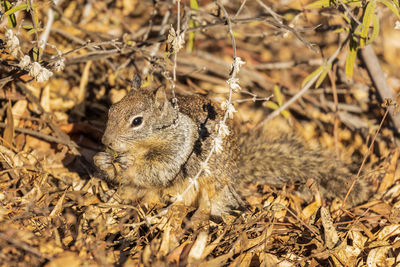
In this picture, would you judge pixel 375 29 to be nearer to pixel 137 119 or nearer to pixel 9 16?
pixel 137 119

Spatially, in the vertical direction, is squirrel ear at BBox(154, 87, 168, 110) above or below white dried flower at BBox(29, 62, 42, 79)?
below

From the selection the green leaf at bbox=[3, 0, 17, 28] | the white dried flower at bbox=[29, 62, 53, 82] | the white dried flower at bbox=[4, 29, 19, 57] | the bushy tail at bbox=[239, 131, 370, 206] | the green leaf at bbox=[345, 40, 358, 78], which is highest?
the green leaf at bbox=[3, 0, 17, 28]

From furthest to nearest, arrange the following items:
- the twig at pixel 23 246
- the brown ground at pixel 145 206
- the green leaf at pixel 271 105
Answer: the green leaf at pixel 271 105
the brown ground at pixel 145 206
the twig at pixel 23 246

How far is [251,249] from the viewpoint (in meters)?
2.56

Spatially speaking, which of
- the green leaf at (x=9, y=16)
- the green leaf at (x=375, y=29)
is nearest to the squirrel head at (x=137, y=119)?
the green leaf at (x=9, y=16)

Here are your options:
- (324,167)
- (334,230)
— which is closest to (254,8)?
(324,167)

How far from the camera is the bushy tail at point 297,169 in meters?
3.29

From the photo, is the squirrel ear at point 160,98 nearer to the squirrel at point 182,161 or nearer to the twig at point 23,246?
the squirrel at point 182,161

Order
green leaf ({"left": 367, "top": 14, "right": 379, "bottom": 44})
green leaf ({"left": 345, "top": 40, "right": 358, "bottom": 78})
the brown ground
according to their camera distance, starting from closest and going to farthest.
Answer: the brown ground → green leaf ({"left": 367, "top": 14, "right": 379, "bottom": 44}) → green leaf ({"left": 345, "top": 40, "right": 358, "bottom": 78})

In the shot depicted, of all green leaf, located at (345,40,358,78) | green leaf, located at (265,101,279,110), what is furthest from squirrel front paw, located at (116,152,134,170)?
green leaf, located at (345,40,358,78)

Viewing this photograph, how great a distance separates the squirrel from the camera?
110 inches

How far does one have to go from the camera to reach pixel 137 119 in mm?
2773

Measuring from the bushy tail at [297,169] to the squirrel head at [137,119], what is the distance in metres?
0.83

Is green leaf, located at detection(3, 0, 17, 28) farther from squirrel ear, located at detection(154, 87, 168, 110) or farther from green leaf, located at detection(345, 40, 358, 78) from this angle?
green leaf, located at detection(345, 40, 358, 78)
